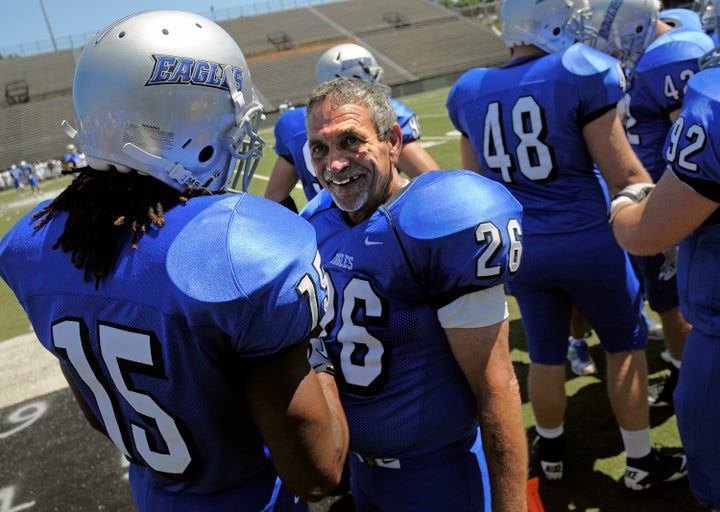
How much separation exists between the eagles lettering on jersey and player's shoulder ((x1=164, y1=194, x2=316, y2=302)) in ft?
0.94

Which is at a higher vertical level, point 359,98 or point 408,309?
point 359,98

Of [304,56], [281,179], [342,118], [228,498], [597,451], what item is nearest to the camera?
[228,498]

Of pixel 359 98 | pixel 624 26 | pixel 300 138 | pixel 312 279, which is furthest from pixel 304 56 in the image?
pixel 312 279

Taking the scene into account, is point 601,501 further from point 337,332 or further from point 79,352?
point 79,352

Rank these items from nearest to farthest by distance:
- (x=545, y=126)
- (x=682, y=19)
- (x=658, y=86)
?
(x=545, y=126) → (x=658, y=86) → (x=682, y=19)

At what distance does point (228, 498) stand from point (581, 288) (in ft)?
5.81

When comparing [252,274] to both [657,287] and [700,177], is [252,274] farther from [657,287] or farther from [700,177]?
[657,287]

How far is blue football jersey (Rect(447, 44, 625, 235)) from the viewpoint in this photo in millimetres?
2439

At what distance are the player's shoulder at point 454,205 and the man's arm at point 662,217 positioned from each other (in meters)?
0.41

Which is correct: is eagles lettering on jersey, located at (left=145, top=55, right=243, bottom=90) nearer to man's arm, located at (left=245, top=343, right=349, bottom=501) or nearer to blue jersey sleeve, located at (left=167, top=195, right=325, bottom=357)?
blue jersey sleeve, located at (left=167, top=195, right=325, bottom=357)

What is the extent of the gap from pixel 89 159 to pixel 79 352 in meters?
0.43

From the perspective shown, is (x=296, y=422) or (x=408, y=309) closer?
(x=296, y=422)

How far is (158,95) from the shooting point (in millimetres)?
1305

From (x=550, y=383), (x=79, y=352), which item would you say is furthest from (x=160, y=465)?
(x=550, y=383)
